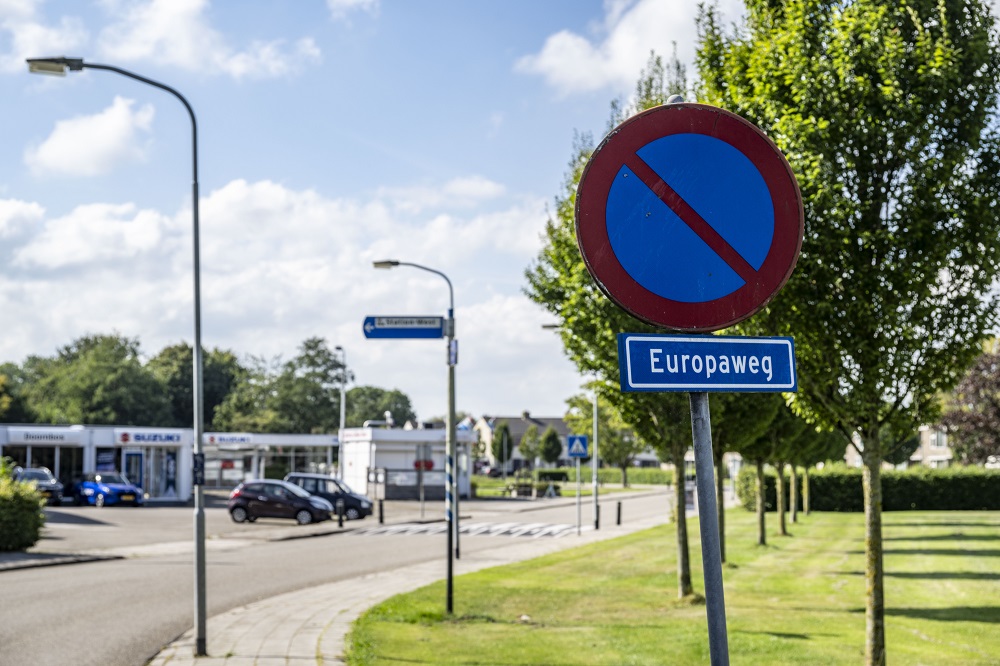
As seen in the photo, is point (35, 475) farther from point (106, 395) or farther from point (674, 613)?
point (106, 395)

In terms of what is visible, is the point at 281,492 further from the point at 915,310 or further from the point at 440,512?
the point at 915,310

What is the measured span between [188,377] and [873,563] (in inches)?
3676

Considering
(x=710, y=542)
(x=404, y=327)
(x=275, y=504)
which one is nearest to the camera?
(x=710, y=542)

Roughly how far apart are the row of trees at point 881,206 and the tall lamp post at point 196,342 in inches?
254

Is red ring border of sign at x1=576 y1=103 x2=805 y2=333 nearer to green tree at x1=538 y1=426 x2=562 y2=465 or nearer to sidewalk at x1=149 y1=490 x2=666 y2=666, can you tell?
sidewalk at x1=149 y1=490 x2=666 y2=666

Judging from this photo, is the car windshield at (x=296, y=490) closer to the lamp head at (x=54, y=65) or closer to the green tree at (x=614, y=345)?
the green tree at (x=614, y=345)

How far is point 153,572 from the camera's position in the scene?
20.1 m

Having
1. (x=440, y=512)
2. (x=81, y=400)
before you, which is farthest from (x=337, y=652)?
(x=81, y=400)

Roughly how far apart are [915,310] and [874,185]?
47.8 inches

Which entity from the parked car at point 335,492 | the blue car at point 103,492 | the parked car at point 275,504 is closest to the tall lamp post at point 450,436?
the parked car at point 275,504

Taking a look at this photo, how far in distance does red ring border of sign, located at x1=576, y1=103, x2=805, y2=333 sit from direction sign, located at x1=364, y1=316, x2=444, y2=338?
449 inches

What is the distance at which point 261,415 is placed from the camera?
84.7m

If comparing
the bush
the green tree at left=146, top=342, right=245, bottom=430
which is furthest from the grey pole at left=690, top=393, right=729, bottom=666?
the green tree at left=146, top=342, right=245, bottom=430

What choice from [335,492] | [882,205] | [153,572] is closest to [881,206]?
[882,205]
